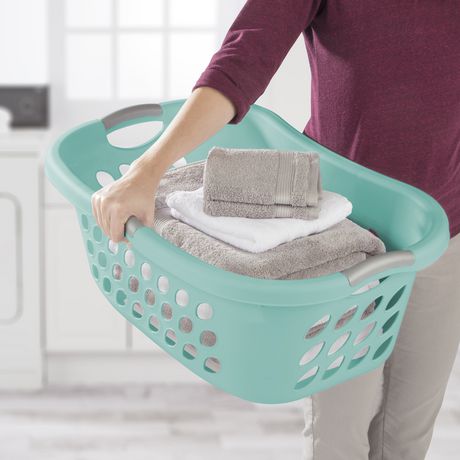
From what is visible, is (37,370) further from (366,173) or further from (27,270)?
(366,173)

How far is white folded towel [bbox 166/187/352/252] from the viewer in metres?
1.14

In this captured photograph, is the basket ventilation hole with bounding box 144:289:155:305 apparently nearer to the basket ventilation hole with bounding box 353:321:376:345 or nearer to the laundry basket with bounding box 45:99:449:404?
the laundry basket with bounding box 45:99:449:404

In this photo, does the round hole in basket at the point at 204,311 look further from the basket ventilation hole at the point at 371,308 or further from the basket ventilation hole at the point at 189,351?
the basket ventilation hole at the point at 371,308

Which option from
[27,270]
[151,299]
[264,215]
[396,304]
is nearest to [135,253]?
[151,299]

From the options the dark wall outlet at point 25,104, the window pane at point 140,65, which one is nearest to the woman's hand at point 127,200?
the dark wall outlet at point 25,104

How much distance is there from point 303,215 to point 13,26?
95.0 inches

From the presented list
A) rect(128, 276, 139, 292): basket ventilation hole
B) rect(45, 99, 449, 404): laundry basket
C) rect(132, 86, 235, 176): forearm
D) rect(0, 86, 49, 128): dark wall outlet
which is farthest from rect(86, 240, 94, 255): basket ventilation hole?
rect(0, 86, 49, 128): dark wall outlet

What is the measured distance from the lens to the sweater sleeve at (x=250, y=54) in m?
1.11

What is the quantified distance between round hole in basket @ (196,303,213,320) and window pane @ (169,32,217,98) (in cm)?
221

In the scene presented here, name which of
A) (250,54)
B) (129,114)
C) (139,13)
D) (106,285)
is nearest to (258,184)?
(250,54)

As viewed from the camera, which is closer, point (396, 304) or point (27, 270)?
point (396, 304)

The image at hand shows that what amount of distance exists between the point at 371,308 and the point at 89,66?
227 cm

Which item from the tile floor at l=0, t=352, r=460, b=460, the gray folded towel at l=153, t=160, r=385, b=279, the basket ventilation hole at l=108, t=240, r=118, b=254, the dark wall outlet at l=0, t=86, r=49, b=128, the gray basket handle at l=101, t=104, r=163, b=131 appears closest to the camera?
the gray folded towel at l=153, t=160, r=385, b=279

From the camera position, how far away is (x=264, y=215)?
1.18 metres
